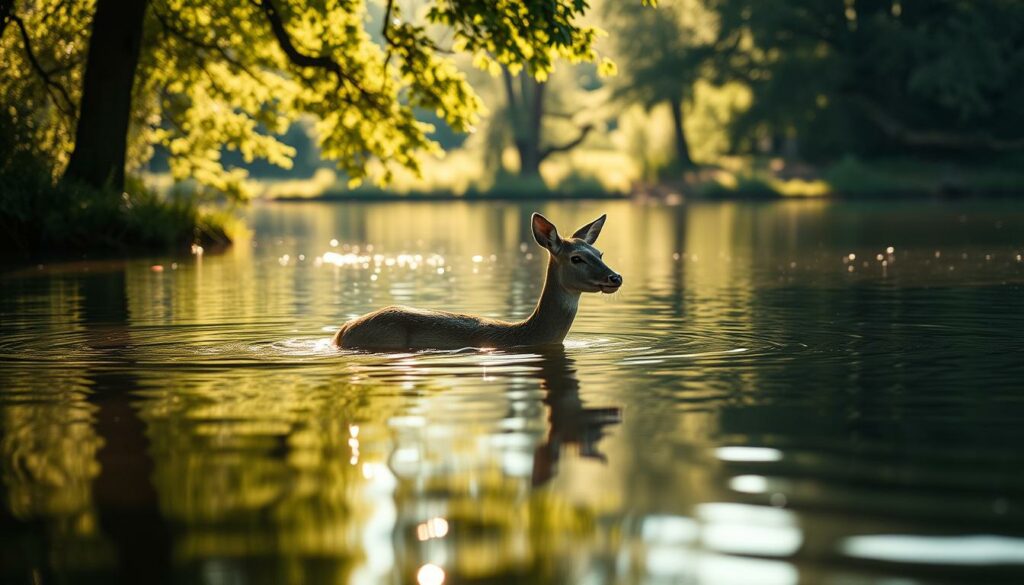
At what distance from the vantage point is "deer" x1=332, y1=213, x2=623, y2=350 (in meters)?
14.6

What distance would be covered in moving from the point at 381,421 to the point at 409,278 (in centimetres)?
1625

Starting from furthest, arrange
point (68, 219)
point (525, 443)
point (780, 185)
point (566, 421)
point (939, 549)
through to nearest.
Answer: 1. point (780, 185)
2. point (68, 219)
3. point (566, 421)
4. point (525, 443)
5. point (939, 549)

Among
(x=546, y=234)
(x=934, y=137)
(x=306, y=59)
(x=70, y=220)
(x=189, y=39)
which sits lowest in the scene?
(x=546, y=234)

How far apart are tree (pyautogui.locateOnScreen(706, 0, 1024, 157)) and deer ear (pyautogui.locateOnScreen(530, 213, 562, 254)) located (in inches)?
2210

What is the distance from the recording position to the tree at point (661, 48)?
7944 centimetres

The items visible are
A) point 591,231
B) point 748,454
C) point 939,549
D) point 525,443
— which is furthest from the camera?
point 591,231

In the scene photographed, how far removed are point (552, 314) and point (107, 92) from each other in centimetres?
1933

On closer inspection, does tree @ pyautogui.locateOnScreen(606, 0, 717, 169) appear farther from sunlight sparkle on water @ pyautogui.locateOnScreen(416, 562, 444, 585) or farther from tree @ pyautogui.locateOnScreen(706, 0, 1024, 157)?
sunlight sparkle on water @ pyautogui.locateOnScreen(416, 562, 444, 585)

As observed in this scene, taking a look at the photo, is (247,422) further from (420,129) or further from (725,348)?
(420,129)

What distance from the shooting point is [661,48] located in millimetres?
81000

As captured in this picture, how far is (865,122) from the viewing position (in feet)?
251

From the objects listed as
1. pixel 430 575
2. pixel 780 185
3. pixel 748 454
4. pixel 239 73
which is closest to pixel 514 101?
pixel 780 185

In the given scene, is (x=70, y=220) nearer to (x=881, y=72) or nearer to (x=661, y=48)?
(x=881, y=72)

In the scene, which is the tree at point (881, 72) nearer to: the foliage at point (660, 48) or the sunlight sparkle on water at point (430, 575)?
the foliage at point (660, 48)
